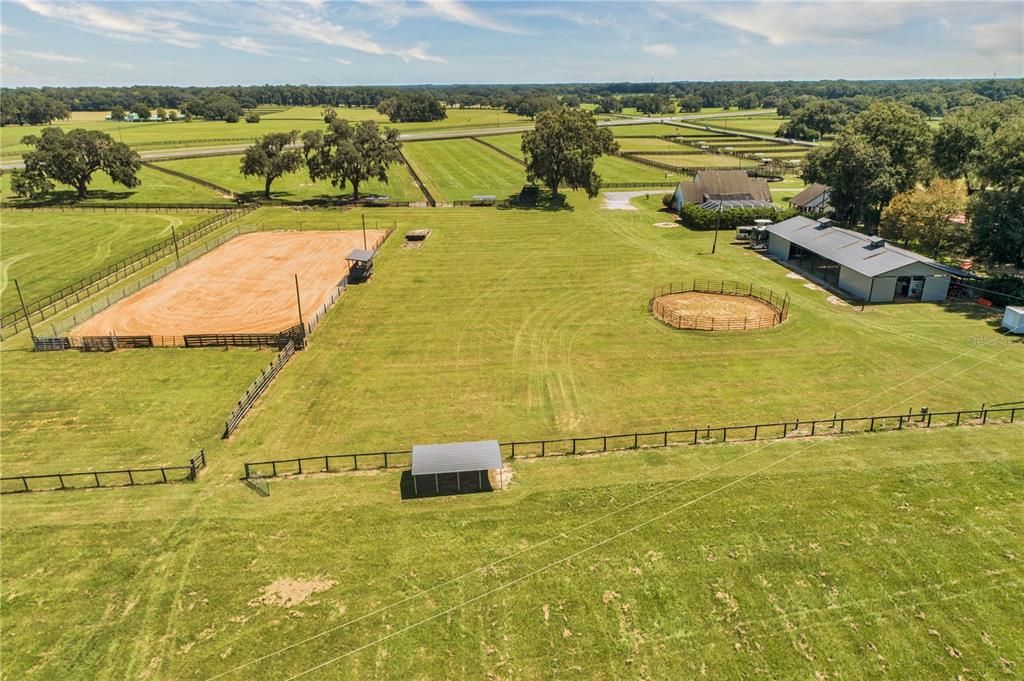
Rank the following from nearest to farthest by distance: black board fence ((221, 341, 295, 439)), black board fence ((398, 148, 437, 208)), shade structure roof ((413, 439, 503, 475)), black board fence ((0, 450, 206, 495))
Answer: shade structure roof ((413, 439, 503, 475)) → black board fence ((0, 450, 206, 495)) → black board fence ((221, 341, 295, 439)) → black board fence ((398, 148, 437, 208))

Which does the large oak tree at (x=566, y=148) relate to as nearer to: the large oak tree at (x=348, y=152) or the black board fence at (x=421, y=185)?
the black board fence at (x=421, y=185)

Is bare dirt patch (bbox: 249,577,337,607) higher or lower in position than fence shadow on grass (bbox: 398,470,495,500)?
lower

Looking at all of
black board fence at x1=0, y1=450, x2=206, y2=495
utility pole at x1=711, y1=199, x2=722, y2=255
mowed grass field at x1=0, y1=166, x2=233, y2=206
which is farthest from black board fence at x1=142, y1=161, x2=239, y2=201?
black board fence at x1=0, y1=450, x2=206, y2=495

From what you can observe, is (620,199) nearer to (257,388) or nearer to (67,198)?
(257,388)

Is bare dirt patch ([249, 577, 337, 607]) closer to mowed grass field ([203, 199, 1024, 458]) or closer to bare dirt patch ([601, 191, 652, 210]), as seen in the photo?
mowed grass field ([203, 199, 1024, 458])

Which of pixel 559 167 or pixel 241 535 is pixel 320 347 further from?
pixel 559 167

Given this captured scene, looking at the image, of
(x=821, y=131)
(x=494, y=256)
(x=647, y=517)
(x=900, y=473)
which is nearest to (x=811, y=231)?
(x=494, y=256)
